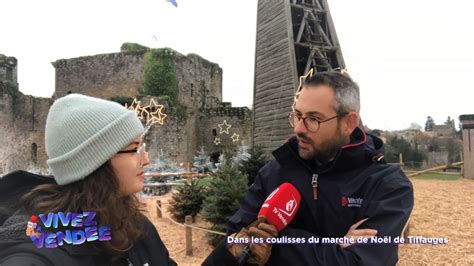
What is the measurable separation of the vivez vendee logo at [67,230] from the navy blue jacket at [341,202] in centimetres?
81

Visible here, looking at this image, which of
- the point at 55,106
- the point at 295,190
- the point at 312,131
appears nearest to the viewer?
the point at 55,106

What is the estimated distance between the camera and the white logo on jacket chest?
1743 millimetres

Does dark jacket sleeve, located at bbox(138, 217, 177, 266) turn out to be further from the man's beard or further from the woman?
the man's beard

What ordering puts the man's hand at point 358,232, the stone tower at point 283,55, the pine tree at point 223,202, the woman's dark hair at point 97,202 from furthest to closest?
the stone tower at point 283,55
the pine tree at point 223,202
the man's hand at point 358,232
the woman's dark hair at point 97,202

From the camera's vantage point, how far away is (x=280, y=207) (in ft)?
5.40

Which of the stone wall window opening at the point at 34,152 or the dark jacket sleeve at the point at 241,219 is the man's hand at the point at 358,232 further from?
the stone wall window opening at the point at 34,152

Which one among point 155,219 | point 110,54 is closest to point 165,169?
point 155,219

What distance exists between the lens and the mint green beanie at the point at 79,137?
1336 mm

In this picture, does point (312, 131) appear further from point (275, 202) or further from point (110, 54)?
point (110, 54)

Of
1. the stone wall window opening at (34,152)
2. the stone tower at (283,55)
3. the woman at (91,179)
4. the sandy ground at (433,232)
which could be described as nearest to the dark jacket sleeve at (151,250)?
the woman at (91,179)

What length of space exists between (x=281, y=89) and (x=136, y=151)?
8.48 meters

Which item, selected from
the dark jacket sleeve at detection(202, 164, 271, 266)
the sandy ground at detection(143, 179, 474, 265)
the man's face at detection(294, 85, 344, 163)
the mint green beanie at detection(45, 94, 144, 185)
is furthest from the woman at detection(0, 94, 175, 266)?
the sandy ground at detection(143, 179, 474, 265)

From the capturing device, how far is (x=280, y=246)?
165 centimetres

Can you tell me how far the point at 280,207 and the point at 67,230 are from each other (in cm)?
93
